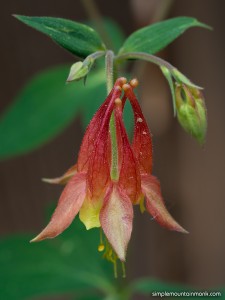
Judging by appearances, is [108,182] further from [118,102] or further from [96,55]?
[96,55]

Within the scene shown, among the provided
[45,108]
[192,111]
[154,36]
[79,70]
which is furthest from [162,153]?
[79,70]

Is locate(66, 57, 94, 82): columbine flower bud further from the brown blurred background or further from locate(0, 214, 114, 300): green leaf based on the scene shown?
Answer: the brown blurred background

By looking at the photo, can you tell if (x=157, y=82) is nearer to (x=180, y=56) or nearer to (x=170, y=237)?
(x=180, y=56)

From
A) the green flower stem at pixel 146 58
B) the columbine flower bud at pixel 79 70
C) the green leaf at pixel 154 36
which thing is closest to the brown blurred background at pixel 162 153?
the green leaf at pixel 154 36

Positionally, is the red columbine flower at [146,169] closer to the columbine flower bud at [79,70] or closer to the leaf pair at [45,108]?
the columbine flower bud at [79,70]

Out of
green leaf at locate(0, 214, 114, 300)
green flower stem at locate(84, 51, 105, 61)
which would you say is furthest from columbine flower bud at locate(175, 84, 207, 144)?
green leaf at locate(0, 214, 114, 300)
